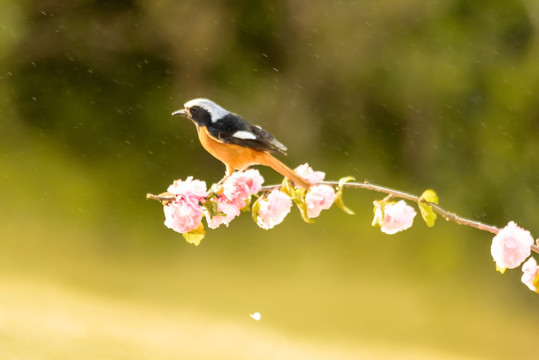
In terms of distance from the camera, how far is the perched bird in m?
2.44

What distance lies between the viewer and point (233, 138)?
2.45 meters

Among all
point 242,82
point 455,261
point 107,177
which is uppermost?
point 242,82

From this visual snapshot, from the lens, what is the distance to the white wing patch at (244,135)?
2.43 m

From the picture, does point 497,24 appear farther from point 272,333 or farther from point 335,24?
point 272,333

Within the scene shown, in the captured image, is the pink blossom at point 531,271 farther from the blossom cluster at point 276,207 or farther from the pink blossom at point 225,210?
the pink blossom at point 225,210

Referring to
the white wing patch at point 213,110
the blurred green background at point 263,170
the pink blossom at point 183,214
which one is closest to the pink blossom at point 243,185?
the pink blossom at point 183,214

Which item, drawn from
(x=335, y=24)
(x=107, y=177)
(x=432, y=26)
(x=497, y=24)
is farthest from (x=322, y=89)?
(x=107, y=177)

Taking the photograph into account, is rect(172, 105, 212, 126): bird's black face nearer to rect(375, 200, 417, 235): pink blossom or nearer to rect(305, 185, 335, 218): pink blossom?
rect(305, 185, 335, 218): pink blossom

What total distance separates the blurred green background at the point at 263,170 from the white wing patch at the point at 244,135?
8.56ft

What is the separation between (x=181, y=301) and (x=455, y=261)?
1.89m

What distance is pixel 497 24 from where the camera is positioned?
548 centimetres

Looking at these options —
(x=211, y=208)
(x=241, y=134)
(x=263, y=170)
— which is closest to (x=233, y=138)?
(x=241, y=134)

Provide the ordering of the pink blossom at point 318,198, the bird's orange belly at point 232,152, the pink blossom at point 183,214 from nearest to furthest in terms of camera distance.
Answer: the pink blossom at point 183,214 < the pink blossom at point 318,198 < the bird's orange belly at point 232,152

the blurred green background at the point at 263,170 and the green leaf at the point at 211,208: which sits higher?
the blurred green background at the point at 263,170
